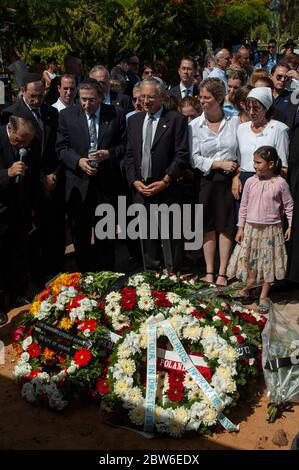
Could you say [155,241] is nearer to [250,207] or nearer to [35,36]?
[250,207]

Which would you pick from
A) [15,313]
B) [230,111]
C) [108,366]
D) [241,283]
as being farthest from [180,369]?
[230,111]

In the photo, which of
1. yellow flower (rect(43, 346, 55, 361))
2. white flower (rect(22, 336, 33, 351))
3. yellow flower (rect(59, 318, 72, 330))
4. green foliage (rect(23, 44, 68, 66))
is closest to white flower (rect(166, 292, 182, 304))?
yellow flower (rect(59, 318, 72, 330))

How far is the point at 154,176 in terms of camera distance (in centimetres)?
663

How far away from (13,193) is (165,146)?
1.66m

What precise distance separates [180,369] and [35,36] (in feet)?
20.7

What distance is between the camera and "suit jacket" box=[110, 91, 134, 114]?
27.2 ft

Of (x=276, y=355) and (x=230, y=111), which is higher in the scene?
(x=230, y=111)

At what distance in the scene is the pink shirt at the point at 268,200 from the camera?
6.05m

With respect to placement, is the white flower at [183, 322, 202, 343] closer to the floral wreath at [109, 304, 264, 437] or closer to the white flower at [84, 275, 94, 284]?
the floral wreath at [109, 304, 264, 437]

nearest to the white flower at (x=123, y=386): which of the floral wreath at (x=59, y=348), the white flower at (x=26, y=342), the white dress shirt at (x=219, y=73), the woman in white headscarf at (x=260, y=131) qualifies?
the floral wreath at (x=59, y=348)

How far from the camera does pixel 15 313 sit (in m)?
6.46

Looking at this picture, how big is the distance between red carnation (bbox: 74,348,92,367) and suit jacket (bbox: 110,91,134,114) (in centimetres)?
430

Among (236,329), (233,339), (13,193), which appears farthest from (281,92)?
(233,339)

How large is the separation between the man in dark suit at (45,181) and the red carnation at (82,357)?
96.4 inches
